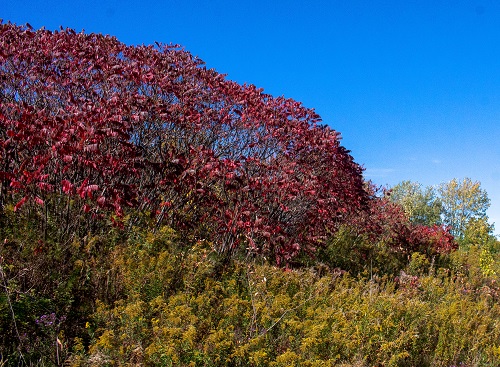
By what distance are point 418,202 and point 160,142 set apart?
51.1 m

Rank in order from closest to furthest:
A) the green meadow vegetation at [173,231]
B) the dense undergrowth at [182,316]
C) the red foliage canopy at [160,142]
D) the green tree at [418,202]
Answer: the dense undergrowth at [182,316], the green meadow vegetation at [173,231], the red foliage canopy at [160,142], the green tree at [418,202]

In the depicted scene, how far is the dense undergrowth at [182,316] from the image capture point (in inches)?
156

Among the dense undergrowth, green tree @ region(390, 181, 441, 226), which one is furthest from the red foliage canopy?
green tree @ region(390, 181, 441, 226)

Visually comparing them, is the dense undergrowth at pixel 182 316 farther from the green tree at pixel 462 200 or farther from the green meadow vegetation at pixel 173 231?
the green tree at pixel 462 200

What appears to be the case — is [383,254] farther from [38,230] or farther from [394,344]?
[38,230]

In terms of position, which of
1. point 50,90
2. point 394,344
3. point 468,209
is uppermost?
point 468,209

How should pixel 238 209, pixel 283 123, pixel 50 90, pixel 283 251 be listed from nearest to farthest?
pixel 50 90, pixel 238 209, pixel 283 251, pixel 283 123

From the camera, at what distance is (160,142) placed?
7.48 metres

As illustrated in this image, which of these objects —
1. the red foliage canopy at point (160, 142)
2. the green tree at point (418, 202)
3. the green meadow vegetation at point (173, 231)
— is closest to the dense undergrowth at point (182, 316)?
the green meadow vegetation at point (173, 231)

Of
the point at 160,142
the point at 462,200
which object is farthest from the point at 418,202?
the point at 160,142

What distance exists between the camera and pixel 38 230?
5898 mm

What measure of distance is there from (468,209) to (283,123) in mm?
53788

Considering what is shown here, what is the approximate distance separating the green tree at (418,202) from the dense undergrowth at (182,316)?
4683cm

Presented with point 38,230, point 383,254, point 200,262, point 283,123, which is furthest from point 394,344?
point 383,254
